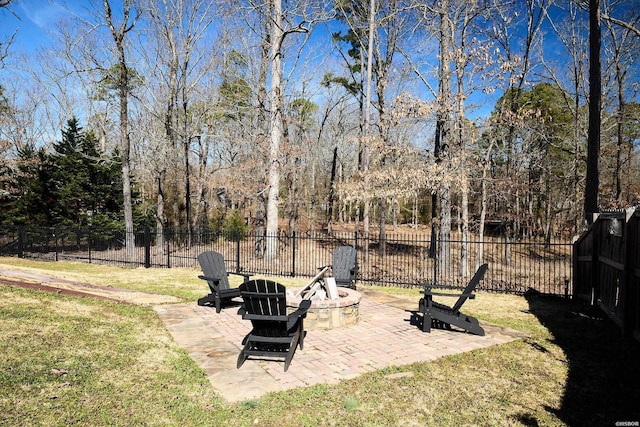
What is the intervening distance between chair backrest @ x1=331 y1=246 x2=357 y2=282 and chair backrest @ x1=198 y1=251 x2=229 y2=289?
7.84 ft

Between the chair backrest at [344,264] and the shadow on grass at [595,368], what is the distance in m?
3.81

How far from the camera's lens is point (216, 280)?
6.93m

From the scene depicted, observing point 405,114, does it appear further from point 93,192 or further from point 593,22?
point 93,192

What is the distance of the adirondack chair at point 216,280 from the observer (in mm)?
6988

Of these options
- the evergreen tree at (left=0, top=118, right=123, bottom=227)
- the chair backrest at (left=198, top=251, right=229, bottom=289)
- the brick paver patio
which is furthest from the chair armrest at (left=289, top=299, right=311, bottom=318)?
the evergreen tree at (left=0, top=118, right=123, bottom=227)

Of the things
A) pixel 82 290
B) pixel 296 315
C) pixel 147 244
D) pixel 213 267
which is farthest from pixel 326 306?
pixel 147 244

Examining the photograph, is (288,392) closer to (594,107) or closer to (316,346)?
(316,346)

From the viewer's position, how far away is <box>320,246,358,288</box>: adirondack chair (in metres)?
8.50

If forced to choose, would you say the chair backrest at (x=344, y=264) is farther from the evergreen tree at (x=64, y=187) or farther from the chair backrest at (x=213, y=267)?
the evergreen tree at (x=64, y=187)

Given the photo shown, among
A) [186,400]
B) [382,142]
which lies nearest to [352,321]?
[186,400]

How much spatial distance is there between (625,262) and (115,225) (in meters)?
20.3

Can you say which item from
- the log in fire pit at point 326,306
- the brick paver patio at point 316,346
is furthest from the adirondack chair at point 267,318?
the log in fire pit at point 326,306

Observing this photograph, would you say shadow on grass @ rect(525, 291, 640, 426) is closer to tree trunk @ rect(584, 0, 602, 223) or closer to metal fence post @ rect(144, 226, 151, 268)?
tree trunk @ rect(584, 0, 602, 223)

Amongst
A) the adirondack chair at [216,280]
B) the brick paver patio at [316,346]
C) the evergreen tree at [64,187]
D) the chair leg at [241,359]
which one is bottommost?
the brick paver patio at [316,346]
